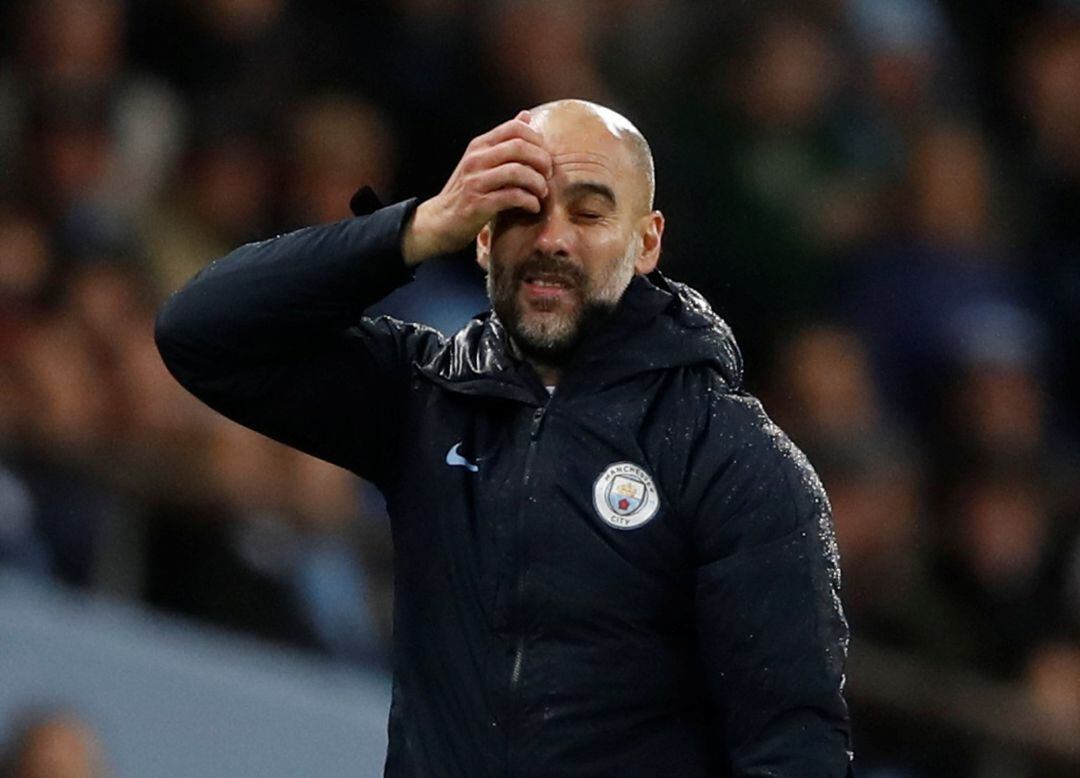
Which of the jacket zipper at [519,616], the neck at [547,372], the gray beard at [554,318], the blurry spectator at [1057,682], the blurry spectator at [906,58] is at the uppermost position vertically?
the blurry spectator at [906,58]

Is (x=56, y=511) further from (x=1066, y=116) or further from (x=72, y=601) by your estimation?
(x=1066, y=116)

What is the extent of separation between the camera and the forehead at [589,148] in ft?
9.92

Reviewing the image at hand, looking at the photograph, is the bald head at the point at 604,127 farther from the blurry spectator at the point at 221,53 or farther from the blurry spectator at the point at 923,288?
the blurry spectator at the point at 923,288

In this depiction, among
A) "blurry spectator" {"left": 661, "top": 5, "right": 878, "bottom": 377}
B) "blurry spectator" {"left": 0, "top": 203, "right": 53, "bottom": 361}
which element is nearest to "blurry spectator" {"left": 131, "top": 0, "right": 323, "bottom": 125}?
"blurry spectator" {"left": 0, "top": 203, "right": 53, "bottom": 361}

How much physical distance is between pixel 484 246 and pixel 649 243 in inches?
8.8

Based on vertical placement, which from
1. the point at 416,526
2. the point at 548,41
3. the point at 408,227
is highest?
the point at 548,41

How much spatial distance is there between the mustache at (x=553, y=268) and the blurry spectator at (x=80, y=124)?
329 centimetres

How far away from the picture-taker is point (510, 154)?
292cm

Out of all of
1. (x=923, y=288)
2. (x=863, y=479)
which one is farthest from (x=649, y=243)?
(x=923, y=288)

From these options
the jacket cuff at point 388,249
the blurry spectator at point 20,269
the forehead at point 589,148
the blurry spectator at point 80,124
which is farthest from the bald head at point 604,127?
the blurry spectator at point 80,124

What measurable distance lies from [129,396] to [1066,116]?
14.9 ft

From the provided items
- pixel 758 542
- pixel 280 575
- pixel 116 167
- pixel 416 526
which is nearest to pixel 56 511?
pixel 280 575

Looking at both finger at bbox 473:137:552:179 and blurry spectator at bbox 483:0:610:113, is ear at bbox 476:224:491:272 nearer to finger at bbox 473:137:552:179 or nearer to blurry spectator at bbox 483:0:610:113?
finger at bbox 473:137:552:179

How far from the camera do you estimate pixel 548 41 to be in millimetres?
7480
